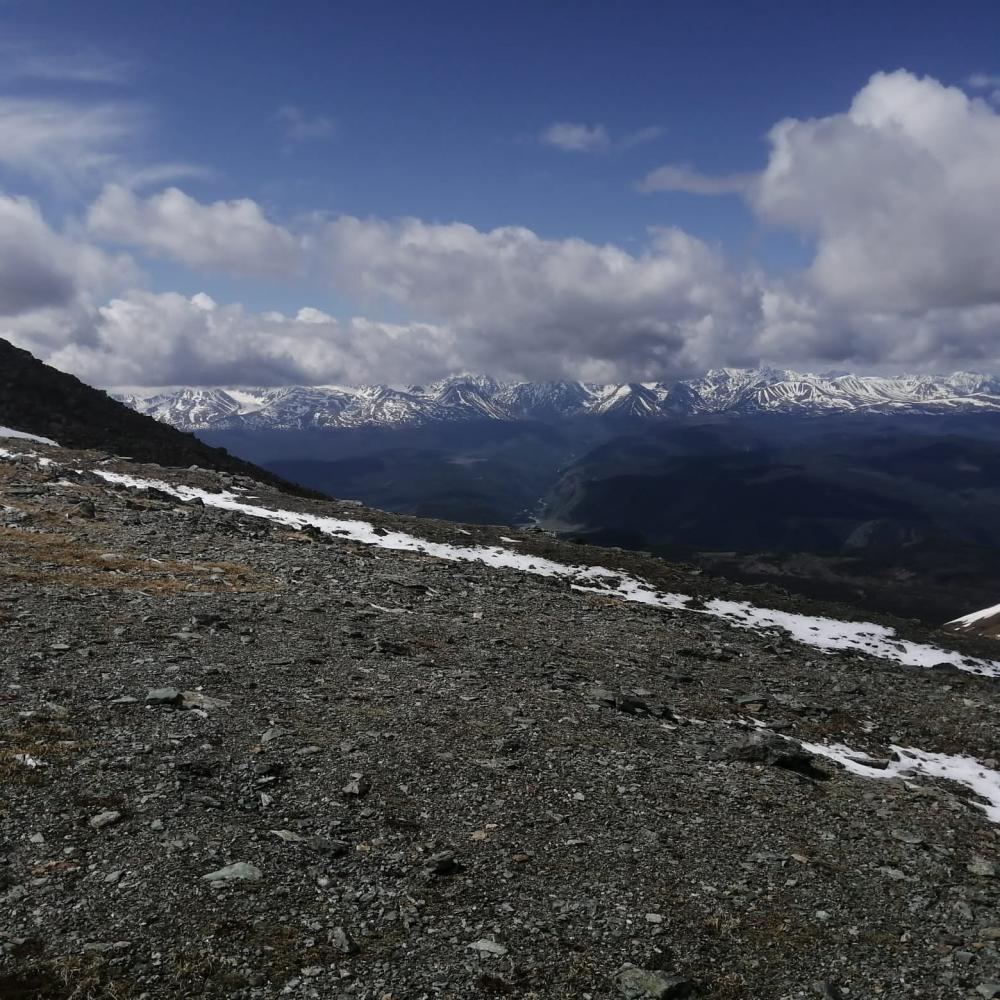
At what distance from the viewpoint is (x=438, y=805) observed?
11.8 m

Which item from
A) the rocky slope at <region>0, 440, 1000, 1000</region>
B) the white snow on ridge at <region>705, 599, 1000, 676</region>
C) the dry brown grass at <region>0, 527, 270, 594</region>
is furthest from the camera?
the white snow on ridge at <region>705, 599, 1000, 676</region>

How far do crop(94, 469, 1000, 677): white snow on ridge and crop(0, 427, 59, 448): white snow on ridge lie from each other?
42.8 ft

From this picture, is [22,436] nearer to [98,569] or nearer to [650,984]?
[98,569]

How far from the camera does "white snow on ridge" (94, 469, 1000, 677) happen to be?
3575cm

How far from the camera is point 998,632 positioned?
11606 centimetres

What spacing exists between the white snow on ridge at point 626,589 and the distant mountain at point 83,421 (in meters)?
18.6

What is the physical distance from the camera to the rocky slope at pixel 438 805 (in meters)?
8.31

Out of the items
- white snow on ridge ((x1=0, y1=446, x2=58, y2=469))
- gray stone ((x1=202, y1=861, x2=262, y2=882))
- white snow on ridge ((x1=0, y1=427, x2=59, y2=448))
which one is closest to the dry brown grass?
gray stone ((x1=202, y1=861, x2=262, y2=882))

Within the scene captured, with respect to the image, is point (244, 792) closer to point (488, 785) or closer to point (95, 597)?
point (488, 785)

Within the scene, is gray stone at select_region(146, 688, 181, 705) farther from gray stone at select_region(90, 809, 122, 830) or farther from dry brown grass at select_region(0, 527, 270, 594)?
dry brown grass at select_region(0, 527, 270, 594)

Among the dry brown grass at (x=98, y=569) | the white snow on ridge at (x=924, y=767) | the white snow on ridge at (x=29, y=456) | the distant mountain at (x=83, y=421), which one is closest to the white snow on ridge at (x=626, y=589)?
the white snow on ridge at (x=29, y=456)

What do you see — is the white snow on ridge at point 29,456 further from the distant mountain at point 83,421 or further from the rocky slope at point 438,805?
the rocky slope at point 438,805

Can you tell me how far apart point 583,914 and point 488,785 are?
11.5 feet

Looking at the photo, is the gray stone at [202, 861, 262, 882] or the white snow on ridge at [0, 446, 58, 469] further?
the white snow on ridge at [0, 446, 58, 469]
